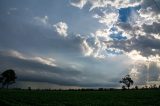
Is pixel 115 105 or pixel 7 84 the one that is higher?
pixel 7 84

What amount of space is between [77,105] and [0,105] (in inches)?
489

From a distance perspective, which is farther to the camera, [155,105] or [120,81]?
[120,81]

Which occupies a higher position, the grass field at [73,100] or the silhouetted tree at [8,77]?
the silhouetted tree at [8,77]

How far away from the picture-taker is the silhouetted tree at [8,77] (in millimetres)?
179812

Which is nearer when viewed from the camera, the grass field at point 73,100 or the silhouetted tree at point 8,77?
the grass field at point 73,100

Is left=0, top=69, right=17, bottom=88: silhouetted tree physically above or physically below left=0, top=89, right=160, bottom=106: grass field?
above

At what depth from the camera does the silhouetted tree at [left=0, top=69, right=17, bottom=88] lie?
7079 inches

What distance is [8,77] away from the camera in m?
180

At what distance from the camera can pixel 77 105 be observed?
154 ft

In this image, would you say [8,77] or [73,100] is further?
[8,77]

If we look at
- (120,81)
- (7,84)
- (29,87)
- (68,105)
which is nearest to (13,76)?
(7,84)

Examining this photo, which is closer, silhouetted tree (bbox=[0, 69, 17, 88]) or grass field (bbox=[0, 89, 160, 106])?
grass field (bbox=[0, 89, 160, 106])

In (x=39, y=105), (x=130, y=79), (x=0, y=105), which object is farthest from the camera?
(x=130, y=79)

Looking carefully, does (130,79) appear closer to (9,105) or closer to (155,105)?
(155,105)
